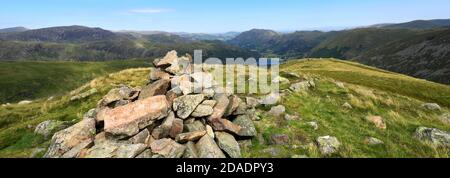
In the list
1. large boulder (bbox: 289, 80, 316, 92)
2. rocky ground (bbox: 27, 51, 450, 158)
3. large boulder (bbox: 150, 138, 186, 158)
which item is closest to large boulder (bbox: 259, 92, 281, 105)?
rocky ground (bbox: 27, 51, 450, 158)

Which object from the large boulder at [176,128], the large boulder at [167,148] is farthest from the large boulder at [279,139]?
the large boulder at [167,148]

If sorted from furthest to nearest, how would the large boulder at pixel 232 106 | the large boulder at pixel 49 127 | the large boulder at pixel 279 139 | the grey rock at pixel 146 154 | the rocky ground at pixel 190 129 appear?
the large boulder at pixel 49 127, the large boulder at pixel 232 106, the large boulder at pixel 279 139, the rocky ground at pixel 190 129, the grey rock at pixel 146 154

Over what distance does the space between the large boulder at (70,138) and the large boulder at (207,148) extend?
6.06 metres

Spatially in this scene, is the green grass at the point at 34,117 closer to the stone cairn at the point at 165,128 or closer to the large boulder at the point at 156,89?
the stone cairn at the point at 165,128

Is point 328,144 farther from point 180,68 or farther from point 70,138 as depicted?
point 70,138

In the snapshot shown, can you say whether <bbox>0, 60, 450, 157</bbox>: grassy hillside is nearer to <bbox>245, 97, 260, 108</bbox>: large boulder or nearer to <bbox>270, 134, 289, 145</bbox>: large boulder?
<bbox>270, 134, 289, 145</bbox>: large boulder

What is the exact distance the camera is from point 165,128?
56.4 feet

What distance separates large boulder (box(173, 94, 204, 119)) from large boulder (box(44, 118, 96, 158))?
4.90m

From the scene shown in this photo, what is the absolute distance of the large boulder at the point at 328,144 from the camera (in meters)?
17.0

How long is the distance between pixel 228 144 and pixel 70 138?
28.1 ft
